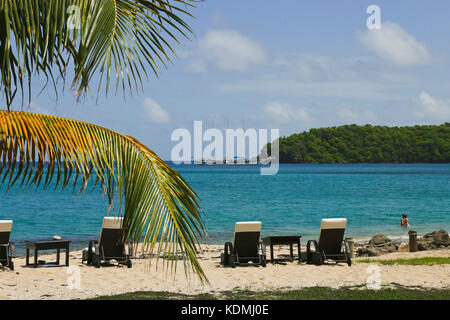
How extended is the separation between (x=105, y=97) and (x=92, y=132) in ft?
1.00

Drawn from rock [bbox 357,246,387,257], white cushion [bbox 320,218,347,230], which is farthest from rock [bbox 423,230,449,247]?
white cushion [bbox 320,218,347,230]

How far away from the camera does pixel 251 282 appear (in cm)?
923

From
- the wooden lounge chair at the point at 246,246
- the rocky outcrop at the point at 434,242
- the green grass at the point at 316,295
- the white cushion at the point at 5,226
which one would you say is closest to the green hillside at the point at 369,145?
the rocky outcrop at the point at 434,242

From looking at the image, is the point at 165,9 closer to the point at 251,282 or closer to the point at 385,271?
the point at 251,282

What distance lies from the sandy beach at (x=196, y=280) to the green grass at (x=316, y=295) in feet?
1.06

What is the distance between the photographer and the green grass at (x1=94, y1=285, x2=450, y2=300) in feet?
25.4

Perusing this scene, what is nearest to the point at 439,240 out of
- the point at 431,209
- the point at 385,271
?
the point at 385,271

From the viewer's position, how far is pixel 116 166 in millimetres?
3842

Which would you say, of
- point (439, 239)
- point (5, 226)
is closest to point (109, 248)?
point (5, 226)

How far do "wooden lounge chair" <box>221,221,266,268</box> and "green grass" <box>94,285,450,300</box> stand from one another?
2.39 metres

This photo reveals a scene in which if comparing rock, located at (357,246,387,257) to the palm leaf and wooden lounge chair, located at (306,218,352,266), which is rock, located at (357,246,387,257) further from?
the palm leaf

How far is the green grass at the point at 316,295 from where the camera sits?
7734mm

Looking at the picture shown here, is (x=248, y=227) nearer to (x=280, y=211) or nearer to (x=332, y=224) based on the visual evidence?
(x=332, y=224)

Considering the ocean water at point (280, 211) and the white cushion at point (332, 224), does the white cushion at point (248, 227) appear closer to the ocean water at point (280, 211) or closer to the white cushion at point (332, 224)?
the white cushion at point (332, 224)
